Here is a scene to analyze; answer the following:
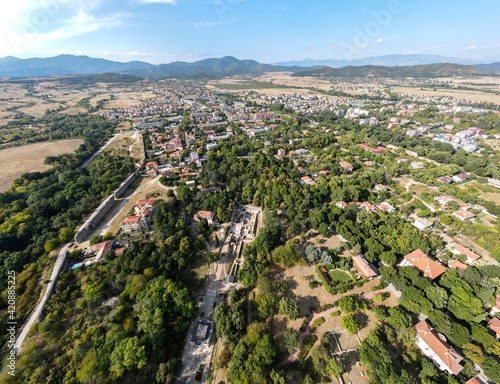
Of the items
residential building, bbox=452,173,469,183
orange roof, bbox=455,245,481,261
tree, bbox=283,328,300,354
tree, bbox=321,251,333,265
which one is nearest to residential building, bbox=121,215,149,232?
tree, bbox=283,328,300,354

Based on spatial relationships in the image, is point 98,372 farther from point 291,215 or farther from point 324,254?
point 291,215

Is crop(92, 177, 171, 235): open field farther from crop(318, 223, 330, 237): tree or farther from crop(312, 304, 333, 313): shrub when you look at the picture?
crop(312, 304, 333, 313): shrub

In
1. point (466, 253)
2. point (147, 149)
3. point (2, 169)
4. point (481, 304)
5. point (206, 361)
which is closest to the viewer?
point (206, 361)

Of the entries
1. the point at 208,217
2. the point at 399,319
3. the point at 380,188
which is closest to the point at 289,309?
the point at 399,319

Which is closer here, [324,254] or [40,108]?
[324,254]

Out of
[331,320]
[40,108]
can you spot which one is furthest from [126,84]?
[331,320]

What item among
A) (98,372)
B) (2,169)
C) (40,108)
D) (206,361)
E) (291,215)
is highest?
(40,108)
